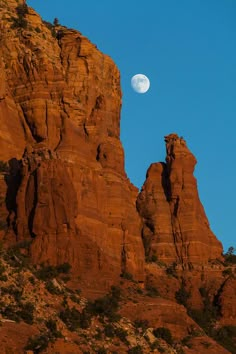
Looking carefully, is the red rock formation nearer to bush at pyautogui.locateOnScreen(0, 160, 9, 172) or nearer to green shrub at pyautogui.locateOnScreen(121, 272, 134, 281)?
green shrub at pyautogui.locateOnScreen(121, 272, 134, 281)

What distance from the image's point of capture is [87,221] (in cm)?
10944

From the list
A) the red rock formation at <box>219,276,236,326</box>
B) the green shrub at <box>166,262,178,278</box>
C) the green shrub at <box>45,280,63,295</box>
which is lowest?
the green shrub at <box>45,280,63,295</box>

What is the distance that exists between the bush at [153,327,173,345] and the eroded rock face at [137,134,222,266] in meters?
26.4

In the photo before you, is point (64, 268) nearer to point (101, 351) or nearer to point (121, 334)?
point (121, 334)

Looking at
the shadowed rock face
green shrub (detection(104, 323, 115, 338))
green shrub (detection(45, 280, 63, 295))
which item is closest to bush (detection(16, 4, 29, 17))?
the shadowed rock face

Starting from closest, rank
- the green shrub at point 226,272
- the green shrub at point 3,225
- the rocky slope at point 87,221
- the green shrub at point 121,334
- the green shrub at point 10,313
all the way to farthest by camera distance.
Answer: the green shrub at point 10,313
the green shrub at point 121,334
the rocky slope at point 87,221
the green shrub at point 3,225
the green shrub at point 226,272

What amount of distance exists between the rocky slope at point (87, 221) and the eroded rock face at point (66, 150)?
0.40 ft

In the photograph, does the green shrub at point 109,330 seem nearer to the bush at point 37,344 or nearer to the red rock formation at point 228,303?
the bush at point 37,344

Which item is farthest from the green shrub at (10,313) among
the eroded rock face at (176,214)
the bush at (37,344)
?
the eroded rock face at (176,214)

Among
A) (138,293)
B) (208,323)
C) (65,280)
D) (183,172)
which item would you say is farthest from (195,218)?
(65,280)

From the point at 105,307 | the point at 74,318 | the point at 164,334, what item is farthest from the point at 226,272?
the point at 74,318

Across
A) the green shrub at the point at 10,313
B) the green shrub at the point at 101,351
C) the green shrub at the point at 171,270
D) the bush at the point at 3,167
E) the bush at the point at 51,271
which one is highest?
the bush at the point at 3,167

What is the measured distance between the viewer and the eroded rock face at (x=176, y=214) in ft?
424

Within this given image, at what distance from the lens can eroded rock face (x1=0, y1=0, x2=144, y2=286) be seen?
105625 millimetres
